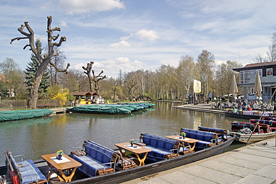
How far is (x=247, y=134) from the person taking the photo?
12594 mm

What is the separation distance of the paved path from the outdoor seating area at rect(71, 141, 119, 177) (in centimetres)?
89

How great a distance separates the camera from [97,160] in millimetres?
7184

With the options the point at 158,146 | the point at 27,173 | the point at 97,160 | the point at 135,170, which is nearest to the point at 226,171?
the point at 158,146

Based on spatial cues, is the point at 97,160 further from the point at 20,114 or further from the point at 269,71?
the point at 269,71

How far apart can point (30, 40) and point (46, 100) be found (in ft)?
39.8

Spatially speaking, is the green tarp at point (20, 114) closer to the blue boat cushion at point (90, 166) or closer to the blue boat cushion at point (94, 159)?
the blue boat cushion at point (94, 159)

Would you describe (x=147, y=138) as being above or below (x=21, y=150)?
above

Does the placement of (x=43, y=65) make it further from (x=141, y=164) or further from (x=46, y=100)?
(x=141, y=164)

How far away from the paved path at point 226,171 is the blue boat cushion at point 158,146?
722 mm

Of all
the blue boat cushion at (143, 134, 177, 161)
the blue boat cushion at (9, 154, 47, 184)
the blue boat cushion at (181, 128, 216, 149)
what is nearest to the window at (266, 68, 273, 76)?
the blue boat cushion at (181, 128, 216, 149)

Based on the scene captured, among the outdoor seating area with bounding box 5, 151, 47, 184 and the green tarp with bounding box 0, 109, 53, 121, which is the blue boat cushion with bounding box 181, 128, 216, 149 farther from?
the green tarp with bounding box 0, 109, 53, 121

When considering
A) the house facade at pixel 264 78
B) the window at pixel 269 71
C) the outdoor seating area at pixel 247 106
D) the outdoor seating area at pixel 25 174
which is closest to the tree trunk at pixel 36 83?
the outdoor seating area at pixel 25 174

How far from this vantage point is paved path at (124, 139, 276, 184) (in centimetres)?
664

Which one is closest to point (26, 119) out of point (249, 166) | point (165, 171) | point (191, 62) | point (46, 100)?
point (46, 100)
